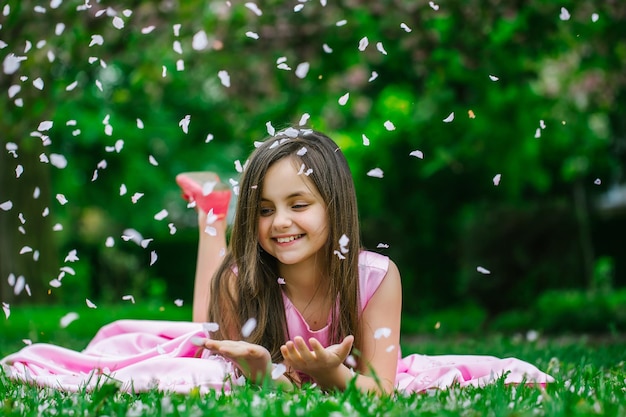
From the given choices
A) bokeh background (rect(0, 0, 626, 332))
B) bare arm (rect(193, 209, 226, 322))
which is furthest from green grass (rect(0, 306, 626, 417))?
bare arm (rect(193, 209, 226, 322))

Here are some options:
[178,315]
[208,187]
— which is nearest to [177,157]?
[178,315]

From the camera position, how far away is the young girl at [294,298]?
2.80 metres

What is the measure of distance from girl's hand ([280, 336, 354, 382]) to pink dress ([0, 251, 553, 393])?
0.24 meters

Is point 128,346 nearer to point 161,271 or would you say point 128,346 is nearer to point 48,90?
point 48,90

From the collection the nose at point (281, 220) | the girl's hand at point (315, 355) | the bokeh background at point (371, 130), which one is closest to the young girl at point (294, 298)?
the nose at point (281, 220)

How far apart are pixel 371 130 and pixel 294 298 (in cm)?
334

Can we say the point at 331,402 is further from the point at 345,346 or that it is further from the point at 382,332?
the point at 382,332

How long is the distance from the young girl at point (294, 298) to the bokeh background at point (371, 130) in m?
0.33

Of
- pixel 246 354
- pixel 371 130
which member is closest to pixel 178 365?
pixel 246 354

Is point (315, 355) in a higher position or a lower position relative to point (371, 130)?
lower

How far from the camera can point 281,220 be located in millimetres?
2816

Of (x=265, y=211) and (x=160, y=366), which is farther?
(x=265, y=211)

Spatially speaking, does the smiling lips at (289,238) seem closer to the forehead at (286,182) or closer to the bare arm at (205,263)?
the forehead at (286,182)

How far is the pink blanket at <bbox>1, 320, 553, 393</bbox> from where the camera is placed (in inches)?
106
